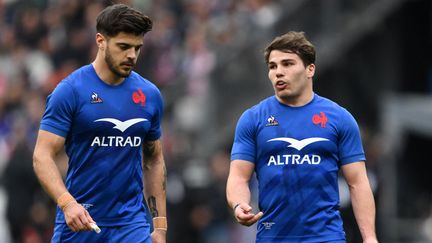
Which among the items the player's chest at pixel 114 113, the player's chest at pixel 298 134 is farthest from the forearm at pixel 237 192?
the player's chest at pixel 114 113

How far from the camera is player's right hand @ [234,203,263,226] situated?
9.98 metres

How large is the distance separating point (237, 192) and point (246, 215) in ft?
1.45

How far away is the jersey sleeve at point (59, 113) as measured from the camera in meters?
10.3

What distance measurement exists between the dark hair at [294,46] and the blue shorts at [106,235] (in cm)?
163

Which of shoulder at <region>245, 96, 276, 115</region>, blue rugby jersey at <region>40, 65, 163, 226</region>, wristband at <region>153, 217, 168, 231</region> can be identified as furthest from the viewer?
wristband at <region>153, 217, 168, 231</region>

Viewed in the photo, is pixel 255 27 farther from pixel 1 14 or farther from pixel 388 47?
pixel 1 14

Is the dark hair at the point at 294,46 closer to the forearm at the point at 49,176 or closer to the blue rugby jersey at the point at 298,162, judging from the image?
the blue rugby jersey at the point at 298,162

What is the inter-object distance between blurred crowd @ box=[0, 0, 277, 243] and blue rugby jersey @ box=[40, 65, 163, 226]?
9.39 metres

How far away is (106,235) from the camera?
1053 centimetres

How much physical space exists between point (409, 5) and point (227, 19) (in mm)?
3476

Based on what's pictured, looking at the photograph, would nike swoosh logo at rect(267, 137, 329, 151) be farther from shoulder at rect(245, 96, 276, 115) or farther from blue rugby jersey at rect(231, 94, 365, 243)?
shoulder at rect(245, 96, 276, 115)

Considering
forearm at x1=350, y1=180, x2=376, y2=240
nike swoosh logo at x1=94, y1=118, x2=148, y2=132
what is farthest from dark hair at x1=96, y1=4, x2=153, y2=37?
forearm at x1=350, y1=180, x2=376, y2=240

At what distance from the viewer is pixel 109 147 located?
34.6 ft

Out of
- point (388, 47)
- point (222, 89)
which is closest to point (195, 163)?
point (222, 89)
